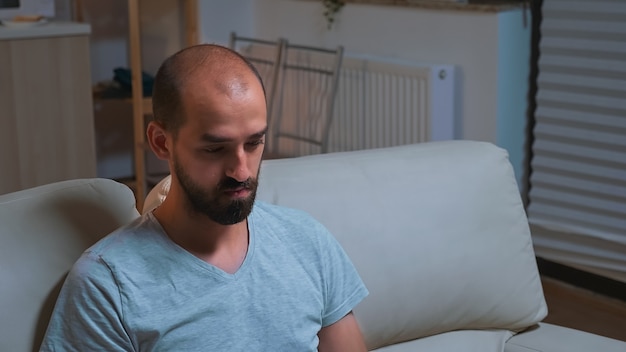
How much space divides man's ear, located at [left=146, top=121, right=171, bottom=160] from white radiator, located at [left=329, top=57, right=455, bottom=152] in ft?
7.47

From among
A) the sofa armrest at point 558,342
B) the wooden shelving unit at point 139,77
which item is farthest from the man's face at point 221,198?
the wooden shelving unit at point 139,77

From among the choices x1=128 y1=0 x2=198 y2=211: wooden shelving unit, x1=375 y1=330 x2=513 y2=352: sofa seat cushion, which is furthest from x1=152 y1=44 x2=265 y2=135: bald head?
x1=128 y1=0 x2=198 y2=211: wooden shelving unit

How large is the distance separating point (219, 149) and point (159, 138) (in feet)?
0.34

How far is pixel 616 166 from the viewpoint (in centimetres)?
335

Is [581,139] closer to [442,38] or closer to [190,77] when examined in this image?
[442,38]

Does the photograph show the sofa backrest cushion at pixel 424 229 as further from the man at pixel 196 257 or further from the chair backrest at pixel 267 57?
the chair backrest at pixel 267 57

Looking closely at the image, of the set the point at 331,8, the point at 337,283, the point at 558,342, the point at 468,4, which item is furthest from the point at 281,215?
the point at 331,8

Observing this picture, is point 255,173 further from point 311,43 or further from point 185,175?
point 311,43

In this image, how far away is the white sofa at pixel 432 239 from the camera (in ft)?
5.59

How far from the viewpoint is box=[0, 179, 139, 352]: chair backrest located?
1304 millimetres

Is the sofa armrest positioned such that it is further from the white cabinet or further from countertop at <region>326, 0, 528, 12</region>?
the white cabinet

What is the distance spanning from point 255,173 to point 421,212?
0.53 metres

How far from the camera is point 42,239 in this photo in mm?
1370

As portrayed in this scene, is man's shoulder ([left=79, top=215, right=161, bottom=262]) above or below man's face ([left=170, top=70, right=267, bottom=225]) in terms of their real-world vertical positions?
below
